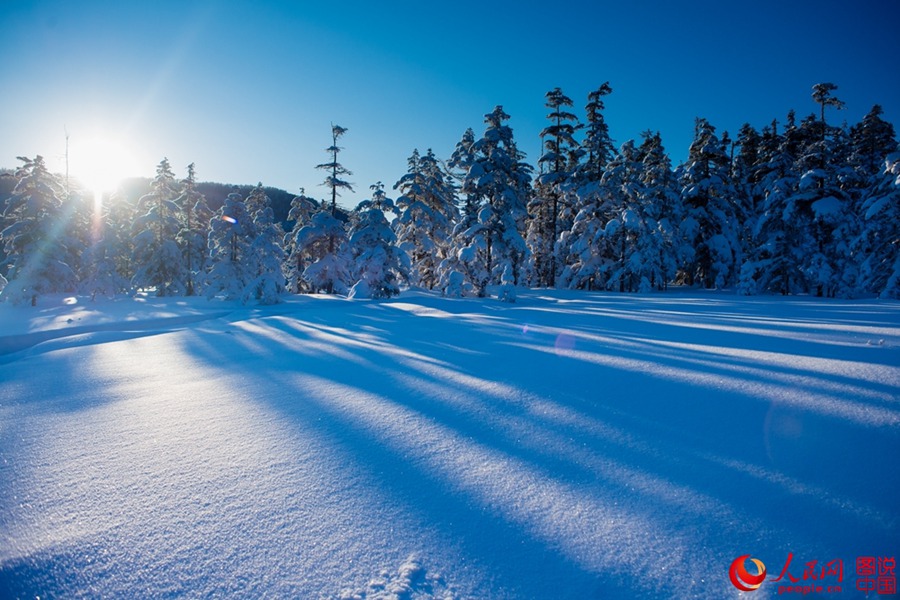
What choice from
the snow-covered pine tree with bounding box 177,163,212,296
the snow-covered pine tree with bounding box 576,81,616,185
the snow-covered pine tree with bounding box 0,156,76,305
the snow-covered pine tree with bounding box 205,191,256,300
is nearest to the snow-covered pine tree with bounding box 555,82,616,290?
the snow-covered pine tree with bounding box 576,81,616,185

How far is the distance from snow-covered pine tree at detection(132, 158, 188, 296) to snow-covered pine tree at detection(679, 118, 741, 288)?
35134mm

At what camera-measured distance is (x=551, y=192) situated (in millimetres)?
29859

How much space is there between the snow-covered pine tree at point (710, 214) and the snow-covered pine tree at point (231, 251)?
1137 inches

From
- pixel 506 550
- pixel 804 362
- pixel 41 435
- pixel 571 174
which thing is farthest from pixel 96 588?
pixel 571 174

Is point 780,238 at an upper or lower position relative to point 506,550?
upper

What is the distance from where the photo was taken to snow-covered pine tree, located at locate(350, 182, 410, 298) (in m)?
21.8

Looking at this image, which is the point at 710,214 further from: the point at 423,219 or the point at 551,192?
the point at 423,219

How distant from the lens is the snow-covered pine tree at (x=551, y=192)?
2638 cm

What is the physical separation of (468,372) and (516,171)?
24.8 m

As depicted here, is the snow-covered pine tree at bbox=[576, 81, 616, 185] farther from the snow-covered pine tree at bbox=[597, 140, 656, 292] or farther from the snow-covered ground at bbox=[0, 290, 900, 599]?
the snow-covered ground at bbox=[0, 290, 900, 599]

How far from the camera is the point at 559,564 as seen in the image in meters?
1.83

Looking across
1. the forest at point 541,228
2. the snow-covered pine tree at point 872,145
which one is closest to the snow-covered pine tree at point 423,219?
the forest at point 541,228

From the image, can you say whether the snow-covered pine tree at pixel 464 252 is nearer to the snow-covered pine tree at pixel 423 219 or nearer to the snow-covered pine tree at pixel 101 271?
the snow-covered pine tree at pixel 423 219

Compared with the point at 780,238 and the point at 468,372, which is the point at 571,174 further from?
the point at 468,372
